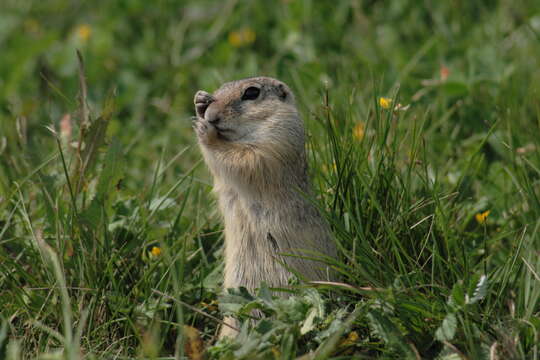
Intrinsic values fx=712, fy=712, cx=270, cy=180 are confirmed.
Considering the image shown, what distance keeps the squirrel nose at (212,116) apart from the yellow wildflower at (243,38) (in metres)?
2.67

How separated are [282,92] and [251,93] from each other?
7.0 inches

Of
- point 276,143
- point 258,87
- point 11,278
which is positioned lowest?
point 11,278

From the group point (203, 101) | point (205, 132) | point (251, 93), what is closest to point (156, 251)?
point (205, 132)

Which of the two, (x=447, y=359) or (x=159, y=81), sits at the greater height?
(x=159, y=81)

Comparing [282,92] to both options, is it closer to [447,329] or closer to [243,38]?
[447,329]

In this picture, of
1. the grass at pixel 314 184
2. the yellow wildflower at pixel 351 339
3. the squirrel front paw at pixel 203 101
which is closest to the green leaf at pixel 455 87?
the grass at pixel 314 184

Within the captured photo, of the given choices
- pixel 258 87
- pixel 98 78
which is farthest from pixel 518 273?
pixel 98 78

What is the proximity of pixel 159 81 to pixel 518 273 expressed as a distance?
338cm

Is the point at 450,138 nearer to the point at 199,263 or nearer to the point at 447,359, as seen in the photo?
the point at 199,263

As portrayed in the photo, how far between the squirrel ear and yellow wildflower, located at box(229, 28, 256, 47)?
2.42 meters

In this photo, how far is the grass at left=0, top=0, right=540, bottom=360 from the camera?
2.50 m

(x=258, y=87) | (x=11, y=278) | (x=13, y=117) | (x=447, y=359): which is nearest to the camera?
(x=447, y=359)

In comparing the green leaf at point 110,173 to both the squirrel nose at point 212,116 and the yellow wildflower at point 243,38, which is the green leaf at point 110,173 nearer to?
the squirrel nose at point 212,116

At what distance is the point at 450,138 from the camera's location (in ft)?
13.5
